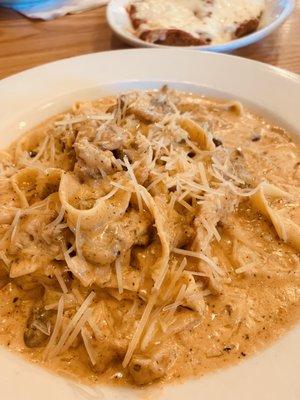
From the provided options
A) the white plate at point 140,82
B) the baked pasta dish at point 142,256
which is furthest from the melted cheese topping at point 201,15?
the baked pasta dish at point 142,256

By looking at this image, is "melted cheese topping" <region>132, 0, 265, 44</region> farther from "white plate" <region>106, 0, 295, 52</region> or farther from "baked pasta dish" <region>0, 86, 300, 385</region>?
"baked pasta dish" <region>0, 86, 300, 385</region>

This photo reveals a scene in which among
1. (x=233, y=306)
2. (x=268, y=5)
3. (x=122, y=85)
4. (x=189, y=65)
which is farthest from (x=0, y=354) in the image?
(x=268, y=5)

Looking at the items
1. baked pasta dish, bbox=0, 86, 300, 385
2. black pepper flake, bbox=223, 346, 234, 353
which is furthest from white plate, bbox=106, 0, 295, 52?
black pepper flake, bbox=223, 346, 234, 353

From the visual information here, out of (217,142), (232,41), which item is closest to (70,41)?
(232,41)

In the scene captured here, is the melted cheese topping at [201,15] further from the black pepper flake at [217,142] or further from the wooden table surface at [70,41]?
the black pepper flake at [217,142]

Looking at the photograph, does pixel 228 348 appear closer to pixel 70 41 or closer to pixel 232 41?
pixel 232 41
